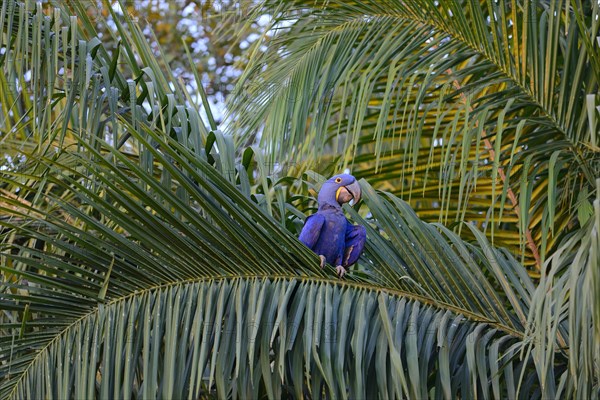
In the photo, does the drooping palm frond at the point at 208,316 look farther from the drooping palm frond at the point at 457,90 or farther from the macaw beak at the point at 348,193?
the drooping palm frond at the point at 457,90

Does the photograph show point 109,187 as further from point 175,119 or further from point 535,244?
point 535,244

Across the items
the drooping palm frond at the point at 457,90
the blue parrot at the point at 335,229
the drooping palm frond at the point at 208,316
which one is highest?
the drooping palm frond at the point at 457,90

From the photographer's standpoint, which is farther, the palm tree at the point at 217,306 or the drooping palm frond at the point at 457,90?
the drooping palm frond at the point at 457,90

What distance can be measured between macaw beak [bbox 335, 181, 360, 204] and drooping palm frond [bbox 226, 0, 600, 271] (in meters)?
0.17

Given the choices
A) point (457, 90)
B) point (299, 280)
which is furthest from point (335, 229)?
point (457, 90)

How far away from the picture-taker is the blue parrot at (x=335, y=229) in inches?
115

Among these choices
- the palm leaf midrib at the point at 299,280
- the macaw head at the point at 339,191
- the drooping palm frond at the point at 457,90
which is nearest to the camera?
the palm leaf midrib at the point at 299,280

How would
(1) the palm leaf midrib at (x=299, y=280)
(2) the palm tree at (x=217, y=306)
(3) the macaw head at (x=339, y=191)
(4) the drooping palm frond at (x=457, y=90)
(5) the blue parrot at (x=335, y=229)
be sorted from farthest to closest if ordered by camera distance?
(4) the drooping palm frond at (x=457, y=90) → (3) the macaw head at (x=339, y=191) → (5) the blue parrot at (x=335, y=229) → (1) the palm leaf midrib at (x=299, y=280) → (2) the palm tree at (x=217, y=306)

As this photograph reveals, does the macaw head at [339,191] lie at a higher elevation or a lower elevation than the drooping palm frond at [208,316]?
higher

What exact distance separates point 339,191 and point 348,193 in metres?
0.04

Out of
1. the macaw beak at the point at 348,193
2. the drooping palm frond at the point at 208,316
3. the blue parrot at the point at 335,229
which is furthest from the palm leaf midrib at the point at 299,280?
the macaw beak at the point at 348,193

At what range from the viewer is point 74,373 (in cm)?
237

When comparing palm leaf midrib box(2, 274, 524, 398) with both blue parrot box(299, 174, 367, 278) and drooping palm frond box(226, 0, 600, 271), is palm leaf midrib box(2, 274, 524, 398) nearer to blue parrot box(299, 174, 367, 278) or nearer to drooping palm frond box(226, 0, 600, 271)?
blue parrot box(299, 174, 367, 278)

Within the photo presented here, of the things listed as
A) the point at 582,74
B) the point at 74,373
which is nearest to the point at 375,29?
the point at 582,74
